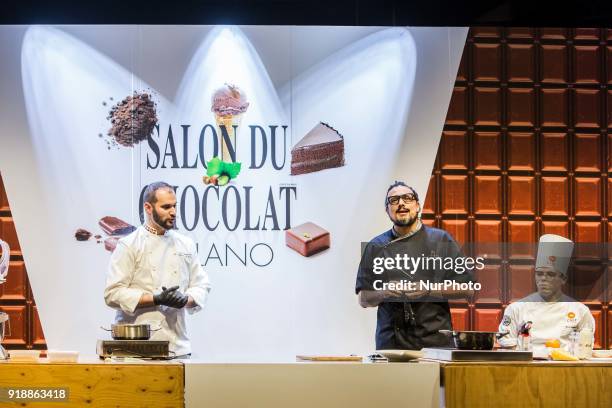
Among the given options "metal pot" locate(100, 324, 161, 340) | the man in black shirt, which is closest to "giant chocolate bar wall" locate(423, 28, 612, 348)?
the man in black shirt

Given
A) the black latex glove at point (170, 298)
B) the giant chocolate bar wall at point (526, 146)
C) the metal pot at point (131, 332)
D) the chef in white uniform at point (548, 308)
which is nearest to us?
the metal pot at point (131, 332)

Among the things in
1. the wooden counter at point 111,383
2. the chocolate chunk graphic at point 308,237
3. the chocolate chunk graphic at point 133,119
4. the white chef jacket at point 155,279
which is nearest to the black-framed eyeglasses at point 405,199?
the white chef jacket at point 155,279

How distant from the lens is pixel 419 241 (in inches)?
217

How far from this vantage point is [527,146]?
23.5 feet

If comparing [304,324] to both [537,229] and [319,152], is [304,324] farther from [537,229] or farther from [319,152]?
Result: [537,229]

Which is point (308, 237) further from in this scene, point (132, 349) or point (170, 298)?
point (132, 349)

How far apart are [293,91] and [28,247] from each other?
7.45 ft

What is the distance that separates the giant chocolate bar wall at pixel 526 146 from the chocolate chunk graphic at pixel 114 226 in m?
2.23

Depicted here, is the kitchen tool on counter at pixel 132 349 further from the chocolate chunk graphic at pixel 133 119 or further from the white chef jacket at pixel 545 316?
the chocolate chunk graphic at pixel 133 119

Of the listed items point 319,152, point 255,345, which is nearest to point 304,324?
point 255,345

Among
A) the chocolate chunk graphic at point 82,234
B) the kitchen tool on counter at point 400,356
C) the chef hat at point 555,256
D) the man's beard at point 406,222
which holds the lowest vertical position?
the kitchen tool on counter at point 400,356

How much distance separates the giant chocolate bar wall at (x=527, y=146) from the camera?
7.13 meters

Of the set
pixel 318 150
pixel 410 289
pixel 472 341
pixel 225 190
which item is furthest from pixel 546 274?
pixel 225 190

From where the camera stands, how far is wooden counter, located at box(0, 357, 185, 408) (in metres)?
3.95
